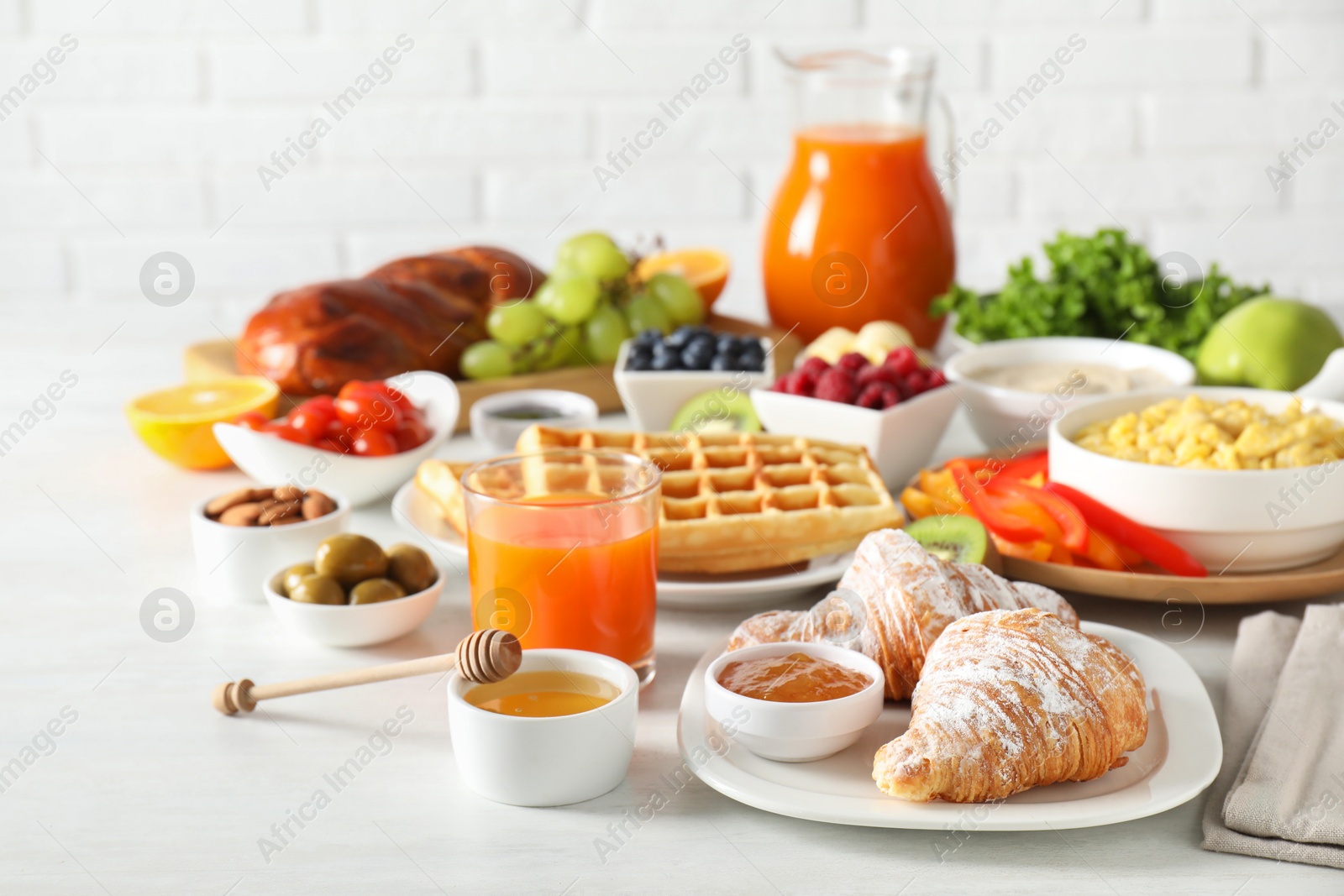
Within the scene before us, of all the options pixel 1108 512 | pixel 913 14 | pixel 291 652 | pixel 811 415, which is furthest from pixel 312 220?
pixel 1108 512

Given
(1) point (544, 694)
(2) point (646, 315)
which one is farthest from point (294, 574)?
(2) point (646, 315)

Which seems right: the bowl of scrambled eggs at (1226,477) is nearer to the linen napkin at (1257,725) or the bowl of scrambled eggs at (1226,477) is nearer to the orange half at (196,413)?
the linen napkin at (1257,725)

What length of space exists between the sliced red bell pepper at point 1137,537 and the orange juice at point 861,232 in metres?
0.92

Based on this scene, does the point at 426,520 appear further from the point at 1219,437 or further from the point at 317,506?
the point at 1219,437

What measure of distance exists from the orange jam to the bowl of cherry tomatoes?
0.79m

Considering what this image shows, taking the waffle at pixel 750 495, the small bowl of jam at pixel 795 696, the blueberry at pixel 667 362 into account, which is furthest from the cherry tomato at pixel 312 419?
the small bowl of jam at pixel 795 696

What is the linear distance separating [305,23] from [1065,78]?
1.92m

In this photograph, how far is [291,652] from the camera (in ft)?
4.35

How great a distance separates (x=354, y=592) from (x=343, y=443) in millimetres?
459

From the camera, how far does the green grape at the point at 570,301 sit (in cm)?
218

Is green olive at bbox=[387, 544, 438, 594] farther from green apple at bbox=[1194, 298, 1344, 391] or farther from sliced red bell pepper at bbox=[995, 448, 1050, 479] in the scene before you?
green apple at bbox=[1194, 298, 1344, 391]

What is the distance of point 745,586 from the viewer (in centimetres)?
134

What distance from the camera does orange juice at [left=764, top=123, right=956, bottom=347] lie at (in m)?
2.24

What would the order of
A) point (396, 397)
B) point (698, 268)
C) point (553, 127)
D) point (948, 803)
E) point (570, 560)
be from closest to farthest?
point (948, 803)
point (570, 560)
point (396, 397)
point (698, 268)
point (553, 127)
